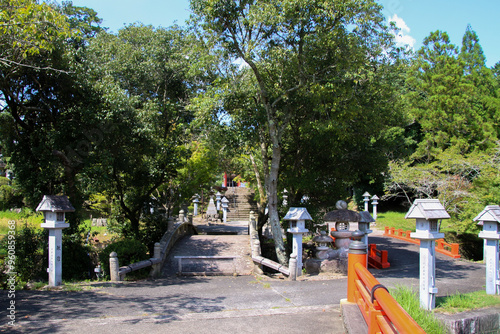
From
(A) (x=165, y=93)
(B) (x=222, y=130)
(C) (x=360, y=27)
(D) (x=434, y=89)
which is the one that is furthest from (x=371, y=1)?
(D) (x=434, y=89)

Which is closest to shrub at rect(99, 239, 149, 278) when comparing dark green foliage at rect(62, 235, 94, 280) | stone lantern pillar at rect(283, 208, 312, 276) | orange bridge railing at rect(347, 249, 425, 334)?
dark green foliage at rect(62, 235, 94, 280)

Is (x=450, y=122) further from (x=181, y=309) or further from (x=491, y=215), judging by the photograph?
(x=181, y=309)

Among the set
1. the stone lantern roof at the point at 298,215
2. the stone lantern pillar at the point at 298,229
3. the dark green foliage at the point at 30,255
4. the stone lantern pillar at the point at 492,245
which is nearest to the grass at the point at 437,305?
the stone lantern pillar at the point at 492,245

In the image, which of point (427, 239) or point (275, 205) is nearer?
point (427, 239)

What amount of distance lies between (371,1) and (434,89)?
17735mm

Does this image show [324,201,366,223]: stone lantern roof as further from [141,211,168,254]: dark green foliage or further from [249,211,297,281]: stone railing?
[141,211,168,254]: dark green foliage

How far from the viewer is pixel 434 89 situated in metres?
26.1

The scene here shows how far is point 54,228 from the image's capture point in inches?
367

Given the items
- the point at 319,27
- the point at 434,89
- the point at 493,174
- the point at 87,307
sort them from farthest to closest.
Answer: the point at 434,89 → the point at 493,174 → the point at 319,27 → the point at 87,307

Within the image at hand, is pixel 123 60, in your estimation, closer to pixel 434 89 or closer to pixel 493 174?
pixel 493 174

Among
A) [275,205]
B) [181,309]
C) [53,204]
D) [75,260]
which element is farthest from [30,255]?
[275,205]

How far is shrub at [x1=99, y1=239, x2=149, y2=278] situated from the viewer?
35.5 feet

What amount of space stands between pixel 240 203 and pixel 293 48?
24.6m

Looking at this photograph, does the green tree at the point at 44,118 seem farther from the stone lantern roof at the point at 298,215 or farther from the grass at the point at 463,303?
the grass at the point at 463,303
